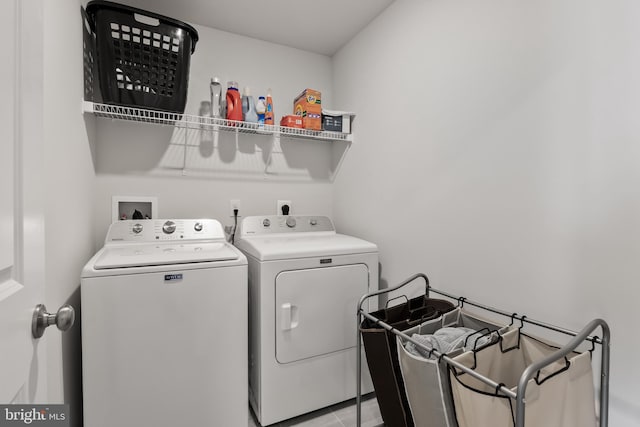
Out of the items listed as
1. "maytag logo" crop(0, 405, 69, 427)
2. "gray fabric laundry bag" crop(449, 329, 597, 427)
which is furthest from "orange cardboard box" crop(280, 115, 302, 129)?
"maytag logo" crop(0, 405, 69, 427)

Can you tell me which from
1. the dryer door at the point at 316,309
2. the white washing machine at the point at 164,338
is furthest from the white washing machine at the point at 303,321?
the white washing machine at the point at 164,338

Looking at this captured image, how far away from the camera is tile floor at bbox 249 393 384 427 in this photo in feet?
5.64

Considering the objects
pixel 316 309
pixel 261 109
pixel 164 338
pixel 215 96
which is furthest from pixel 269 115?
pixel 164 338

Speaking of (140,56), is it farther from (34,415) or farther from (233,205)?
(34,415)

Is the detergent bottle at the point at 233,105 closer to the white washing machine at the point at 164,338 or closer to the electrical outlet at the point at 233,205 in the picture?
the electrical outlet at the point at 233,205

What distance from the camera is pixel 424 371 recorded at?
1060mm

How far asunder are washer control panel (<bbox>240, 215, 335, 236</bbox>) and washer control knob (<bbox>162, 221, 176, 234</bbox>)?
0.41 meters

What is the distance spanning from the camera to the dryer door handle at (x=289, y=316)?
1633 mm

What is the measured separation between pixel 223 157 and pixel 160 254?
0.96 meters

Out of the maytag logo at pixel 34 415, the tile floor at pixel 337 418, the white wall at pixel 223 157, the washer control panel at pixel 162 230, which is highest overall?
the white wall at pixel 223 157

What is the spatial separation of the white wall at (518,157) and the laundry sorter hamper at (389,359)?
0.97 ft

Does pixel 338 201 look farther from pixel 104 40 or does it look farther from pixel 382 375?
pixel 104 40

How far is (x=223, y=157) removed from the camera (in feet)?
7.44

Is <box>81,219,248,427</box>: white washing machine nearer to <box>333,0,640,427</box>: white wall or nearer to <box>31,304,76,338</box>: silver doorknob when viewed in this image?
<box>31,304,76,338</box>: silver doorknob
